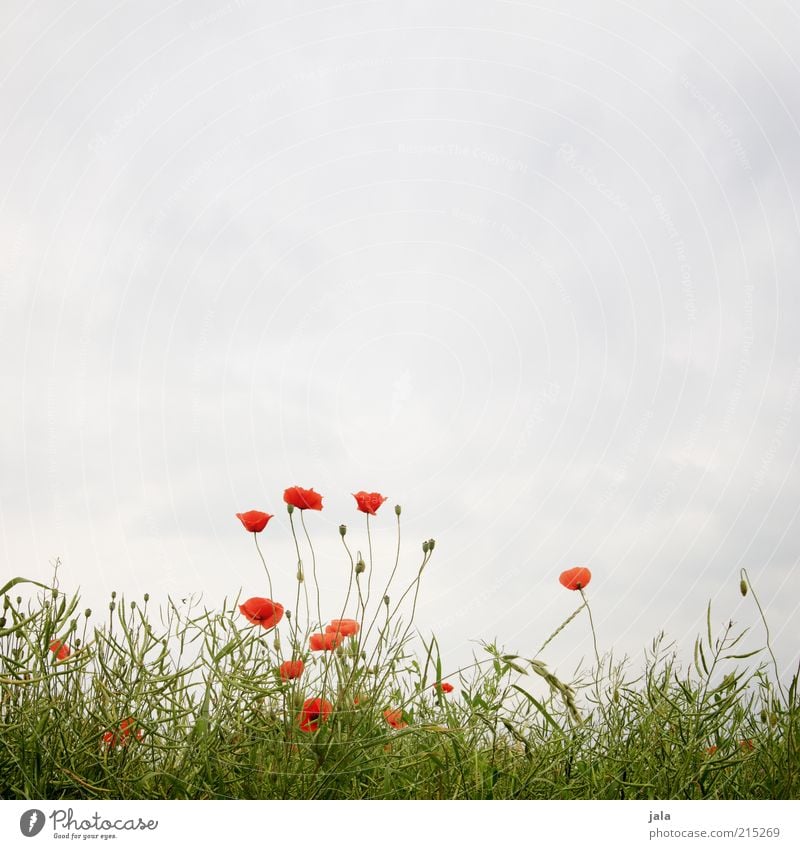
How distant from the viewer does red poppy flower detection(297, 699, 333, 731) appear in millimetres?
1576

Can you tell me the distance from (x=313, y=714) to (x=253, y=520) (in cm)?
44

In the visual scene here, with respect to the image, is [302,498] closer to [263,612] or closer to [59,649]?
[263,612]

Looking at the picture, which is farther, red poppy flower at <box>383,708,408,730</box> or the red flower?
red poppy flower at <box>383,708,408,730</box>

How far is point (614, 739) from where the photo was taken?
1907mm

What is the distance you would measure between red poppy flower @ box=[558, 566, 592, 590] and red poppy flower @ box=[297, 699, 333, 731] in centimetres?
67

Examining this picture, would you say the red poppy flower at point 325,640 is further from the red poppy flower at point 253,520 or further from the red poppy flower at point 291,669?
the red poppy flower at point 253,520

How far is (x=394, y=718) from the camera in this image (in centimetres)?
184

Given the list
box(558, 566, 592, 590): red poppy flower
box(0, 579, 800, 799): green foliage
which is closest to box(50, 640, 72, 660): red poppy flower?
box(0, 579, 800, 799): green foliage

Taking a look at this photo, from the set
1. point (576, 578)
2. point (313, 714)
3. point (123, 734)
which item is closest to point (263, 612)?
point (313, 714)

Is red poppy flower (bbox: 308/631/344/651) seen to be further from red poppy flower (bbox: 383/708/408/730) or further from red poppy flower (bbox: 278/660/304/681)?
red poppy flower (bbox: 383/708/408/730)
